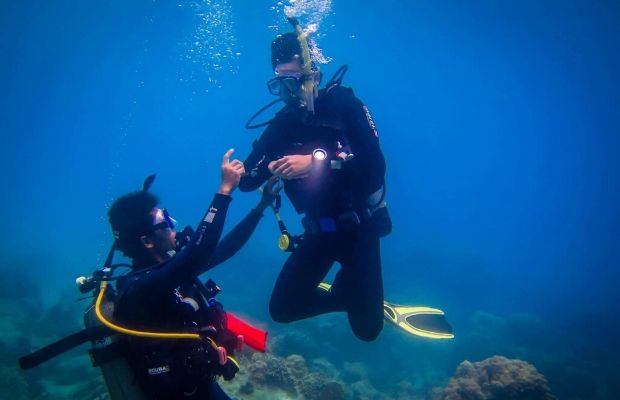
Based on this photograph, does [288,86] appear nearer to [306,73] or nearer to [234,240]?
[306,73]

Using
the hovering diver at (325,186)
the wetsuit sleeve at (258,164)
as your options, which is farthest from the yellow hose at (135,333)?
the wetsuit sleeve at (258,164)

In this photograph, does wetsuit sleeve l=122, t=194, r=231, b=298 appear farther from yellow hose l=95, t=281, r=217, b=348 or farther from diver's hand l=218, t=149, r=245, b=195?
yellow hose l=95, t=281, r=217, b=348

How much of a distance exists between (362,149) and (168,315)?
2.77 meters

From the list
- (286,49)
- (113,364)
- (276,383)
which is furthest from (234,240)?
(276,383)

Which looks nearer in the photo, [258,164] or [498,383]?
[258,164]

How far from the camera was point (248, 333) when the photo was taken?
3730mm

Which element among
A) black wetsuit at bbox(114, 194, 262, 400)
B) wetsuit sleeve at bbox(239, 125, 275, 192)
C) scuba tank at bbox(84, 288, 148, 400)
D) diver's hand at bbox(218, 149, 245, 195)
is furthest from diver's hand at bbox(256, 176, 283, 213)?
scuba tank at bbox(84, 288, 148, 400)

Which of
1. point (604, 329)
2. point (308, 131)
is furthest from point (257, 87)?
point (308, 131)

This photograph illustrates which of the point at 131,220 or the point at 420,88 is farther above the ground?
the point at 420,88

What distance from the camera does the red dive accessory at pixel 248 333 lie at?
3.67 m

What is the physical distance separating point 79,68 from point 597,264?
87010 millimetres

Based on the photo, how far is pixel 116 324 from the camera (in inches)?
111

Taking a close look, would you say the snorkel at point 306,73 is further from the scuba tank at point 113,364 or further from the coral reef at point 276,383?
the coral reef at point 276,383

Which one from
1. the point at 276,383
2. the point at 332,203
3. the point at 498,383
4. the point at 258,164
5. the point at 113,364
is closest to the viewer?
the point at 113,364
